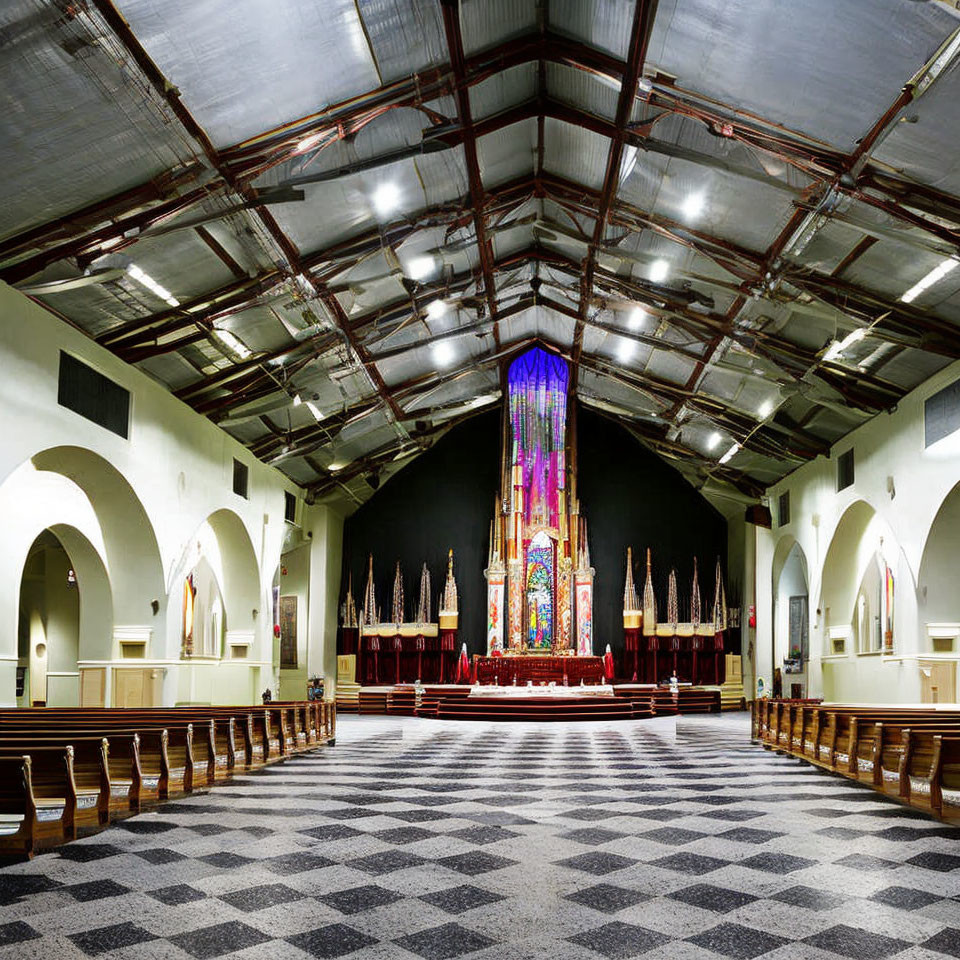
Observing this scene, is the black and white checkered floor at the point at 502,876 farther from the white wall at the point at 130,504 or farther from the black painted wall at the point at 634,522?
the black painted wall at the point at 634,522

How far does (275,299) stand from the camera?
13.3 m

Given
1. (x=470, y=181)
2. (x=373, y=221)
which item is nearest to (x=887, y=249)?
(x=470, y=181)

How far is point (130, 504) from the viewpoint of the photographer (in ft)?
44.5

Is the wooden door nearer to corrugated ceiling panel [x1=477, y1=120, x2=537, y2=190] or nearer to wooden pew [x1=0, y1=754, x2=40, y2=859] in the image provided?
corrugated ceiling panel [x1=477, y1=120, x2=537, y2=190]

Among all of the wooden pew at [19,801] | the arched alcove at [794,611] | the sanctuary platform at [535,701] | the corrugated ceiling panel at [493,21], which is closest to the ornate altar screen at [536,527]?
the sanctuary platform at [535,701]

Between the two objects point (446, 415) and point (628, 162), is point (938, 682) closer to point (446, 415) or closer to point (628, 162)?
point (628, 162)

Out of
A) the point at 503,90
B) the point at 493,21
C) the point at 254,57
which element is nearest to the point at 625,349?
the point at 503,90

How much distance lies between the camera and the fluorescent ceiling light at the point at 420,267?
14.9 meters

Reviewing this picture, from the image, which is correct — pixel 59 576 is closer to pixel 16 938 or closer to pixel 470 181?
pixel 470 181

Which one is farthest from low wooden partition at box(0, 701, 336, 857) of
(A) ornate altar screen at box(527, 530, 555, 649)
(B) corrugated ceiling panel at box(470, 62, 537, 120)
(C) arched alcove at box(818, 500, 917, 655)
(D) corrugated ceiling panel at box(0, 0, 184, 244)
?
(A) ornate altar screen at box(527, 530, 555, 649)

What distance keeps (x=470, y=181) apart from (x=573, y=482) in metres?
13.5

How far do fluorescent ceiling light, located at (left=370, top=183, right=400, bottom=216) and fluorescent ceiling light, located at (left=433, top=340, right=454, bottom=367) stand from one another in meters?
6.27

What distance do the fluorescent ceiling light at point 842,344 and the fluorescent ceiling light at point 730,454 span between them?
623 centimetres

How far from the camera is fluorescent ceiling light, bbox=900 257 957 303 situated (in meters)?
11.1
